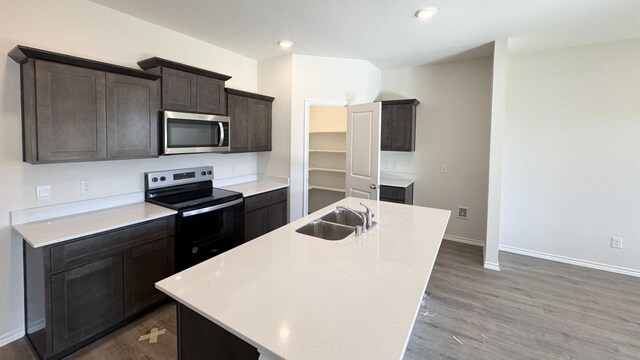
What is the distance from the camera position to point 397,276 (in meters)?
1.36

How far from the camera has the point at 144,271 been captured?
2318 millimetres

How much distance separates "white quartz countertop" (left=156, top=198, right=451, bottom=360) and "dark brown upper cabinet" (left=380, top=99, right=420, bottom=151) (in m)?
2.69

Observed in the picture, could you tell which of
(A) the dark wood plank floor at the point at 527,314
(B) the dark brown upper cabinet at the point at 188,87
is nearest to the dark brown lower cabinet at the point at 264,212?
(B) the dark brown upper cabinet at the point at 188,87

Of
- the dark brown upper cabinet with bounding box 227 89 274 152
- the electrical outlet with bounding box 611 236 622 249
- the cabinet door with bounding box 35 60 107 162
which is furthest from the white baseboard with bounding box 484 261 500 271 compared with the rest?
the cabinet door with bounding box 35 60 107 162

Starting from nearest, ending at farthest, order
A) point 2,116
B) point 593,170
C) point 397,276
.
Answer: point 397,276
point 2,116
point 593,170

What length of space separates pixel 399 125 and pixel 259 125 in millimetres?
2029

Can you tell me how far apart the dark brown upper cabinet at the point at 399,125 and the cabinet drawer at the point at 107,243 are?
3.16 meters

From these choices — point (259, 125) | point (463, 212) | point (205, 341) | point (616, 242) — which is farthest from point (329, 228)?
point (616, 242)

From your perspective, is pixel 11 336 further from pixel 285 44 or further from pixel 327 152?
pixel 327 152

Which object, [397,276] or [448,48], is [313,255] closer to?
[397,276]

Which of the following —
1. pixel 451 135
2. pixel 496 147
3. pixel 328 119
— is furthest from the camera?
pixel 328 119

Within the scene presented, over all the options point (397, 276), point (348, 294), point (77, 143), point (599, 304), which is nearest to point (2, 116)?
point (77, 143)

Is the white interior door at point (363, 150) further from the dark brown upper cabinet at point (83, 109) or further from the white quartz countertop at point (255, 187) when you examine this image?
the dark brown upper cabinet at point (83, 109)

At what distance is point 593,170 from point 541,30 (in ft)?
5.72
